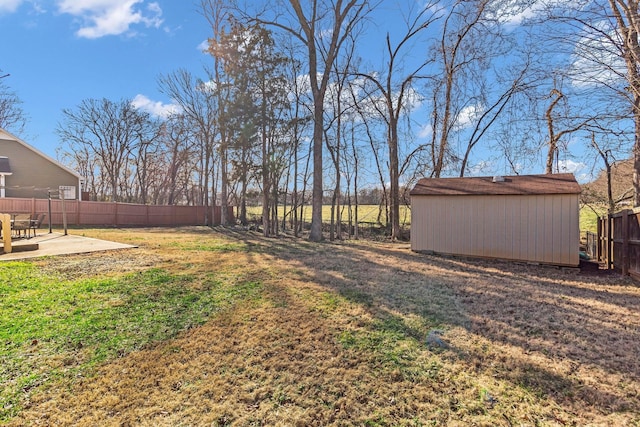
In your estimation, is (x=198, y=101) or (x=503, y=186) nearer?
(x=503, y=186)

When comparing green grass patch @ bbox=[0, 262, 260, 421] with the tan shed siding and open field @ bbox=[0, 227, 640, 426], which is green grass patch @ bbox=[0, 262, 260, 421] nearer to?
open field @ bbox=[0, 227, 640, 426]

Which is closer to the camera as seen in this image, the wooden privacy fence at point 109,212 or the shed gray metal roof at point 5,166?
the wooden privacy fence at point 109,212

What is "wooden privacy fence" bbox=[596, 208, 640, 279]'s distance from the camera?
5.39m

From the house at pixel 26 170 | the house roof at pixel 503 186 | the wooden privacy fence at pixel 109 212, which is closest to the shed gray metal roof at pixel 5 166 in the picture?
the house at pixel 26 170

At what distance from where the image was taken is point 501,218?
754 cm

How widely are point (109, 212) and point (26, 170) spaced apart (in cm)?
458

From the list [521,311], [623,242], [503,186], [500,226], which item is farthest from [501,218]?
[521,311]

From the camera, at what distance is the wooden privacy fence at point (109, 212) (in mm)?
14477

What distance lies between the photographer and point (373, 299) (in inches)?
158

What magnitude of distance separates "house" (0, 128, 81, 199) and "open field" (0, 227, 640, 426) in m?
15.4

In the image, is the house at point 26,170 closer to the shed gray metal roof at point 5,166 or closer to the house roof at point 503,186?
the shed gray metal roof at point 5,166

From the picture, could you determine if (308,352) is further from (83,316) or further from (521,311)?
(521,311)

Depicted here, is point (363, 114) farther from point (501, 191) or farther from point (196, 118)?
point (196, 118)

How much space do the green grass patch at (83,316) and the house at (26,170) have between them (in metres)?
15.2
